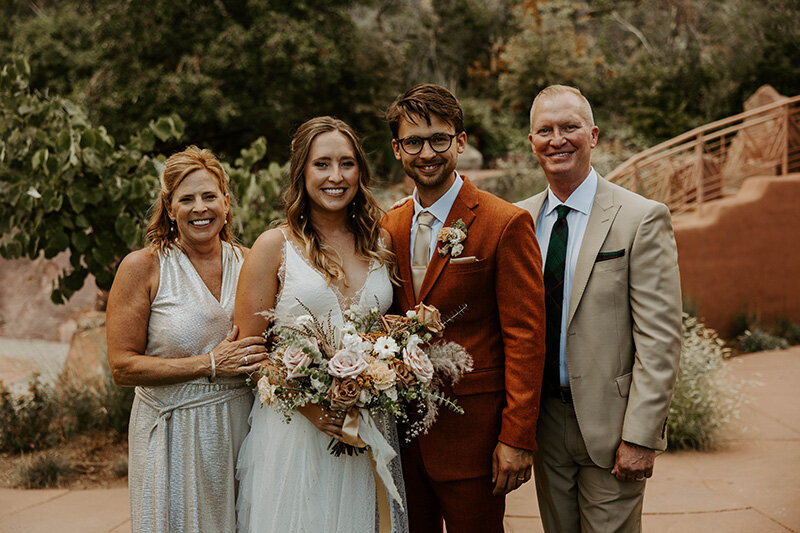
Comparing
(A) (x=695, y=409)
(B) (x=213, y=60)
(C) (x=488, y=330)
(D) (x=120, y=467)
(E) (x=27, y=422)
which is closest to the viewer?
(C) (x=488, y=330)

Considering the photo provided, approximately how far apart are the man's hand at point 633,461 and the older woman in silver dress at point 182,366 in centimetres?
140

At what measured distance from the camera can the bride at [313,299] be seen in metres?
2.46

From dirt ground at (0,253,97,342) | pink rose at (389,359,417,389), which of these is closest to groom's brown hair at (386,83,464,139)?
pink rose at (389,359,417,389)

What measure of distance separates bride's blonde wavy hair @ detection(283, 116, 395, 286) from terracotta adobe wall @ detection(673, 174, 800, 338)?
6789 millimetres

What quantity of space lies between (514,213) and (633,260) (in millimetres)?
496

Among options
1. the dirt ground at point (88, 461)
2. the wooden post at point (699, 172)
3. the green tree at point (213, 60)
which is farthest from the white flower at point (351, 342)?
the green tree at point (213, 60)

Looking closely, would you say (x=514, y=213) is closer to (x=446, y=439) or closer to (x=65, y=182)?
(x=446, y=439)

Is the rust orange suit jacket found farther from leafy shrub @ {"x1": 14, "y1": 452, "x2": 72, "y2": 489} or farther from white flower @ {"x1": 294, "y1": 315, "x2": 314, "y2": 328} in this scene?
leafy shrub @ {"x1": 14, "y1": 452, "x2": 72, "y2": 489}

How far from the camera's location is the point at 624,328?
2.63 m

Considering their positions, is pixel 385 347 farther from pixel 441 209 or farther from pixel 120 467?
pixel 120 467

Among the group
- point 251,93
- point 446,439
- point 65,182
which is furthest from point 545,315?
point 251,93

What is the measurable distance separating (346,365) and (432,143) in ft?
2.98

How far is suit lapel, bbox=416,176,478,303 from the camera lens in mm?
2539

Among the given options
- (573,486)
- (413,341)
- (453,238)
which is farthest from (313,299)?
(573,486)
